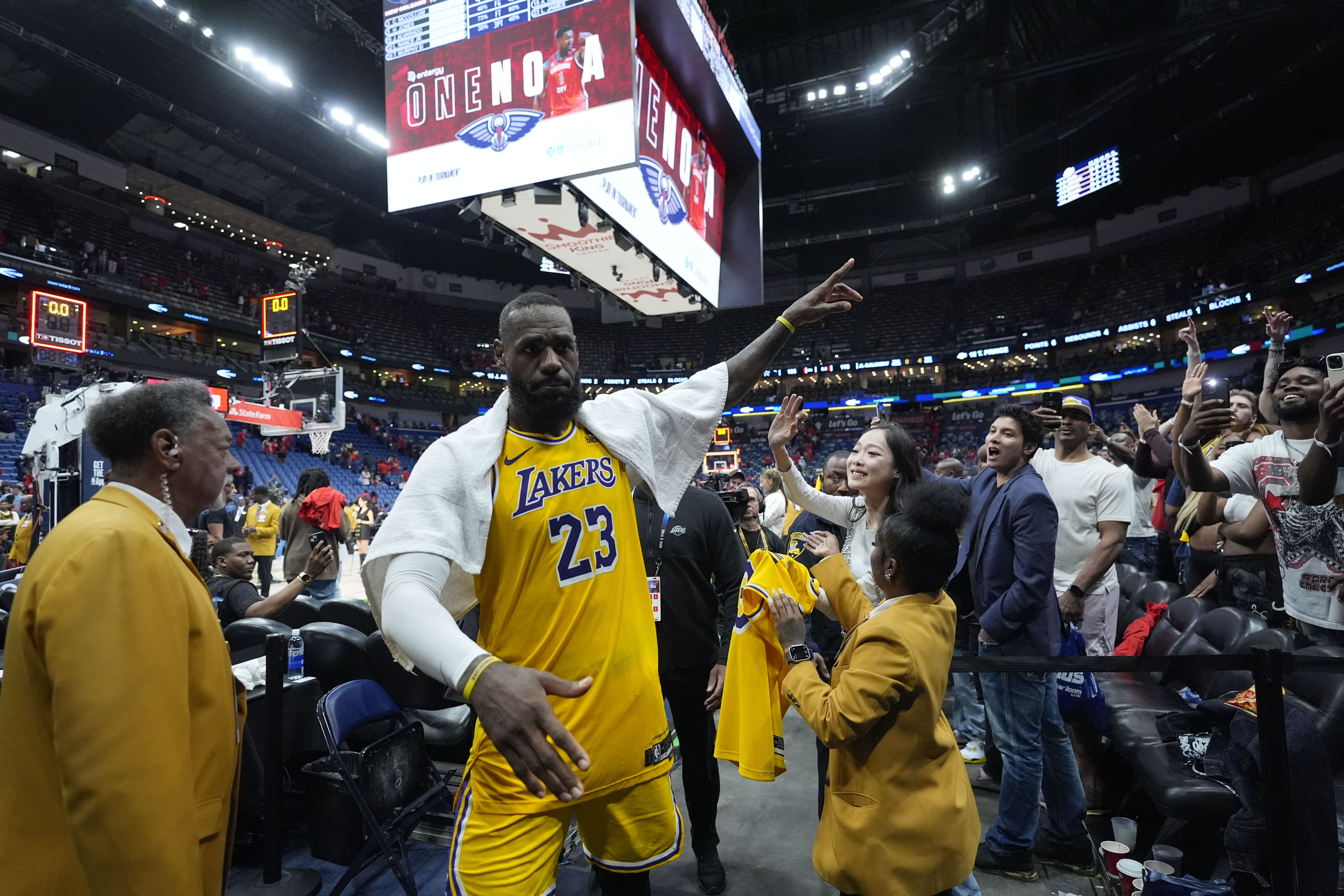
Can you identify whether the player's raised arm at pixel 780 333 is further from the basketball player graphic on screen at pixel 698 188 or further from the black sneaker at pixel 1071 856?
the basketball player graphic on screen at pixel 698 188

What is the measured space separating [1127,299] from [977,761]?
30443 millimetres

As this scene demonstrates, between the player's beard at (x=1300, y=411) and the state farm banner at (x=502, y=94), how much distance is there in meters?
4.25

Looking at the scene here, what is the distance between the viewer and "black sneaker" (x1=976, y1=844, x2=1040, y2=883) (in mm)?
2799

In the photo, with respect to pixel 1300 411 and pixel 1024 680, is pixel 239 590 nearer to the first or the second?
pixel 1024 680

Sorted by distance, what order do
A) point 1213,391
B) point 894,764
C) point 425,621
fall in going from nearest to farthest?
point 425,621 < point 894,764 < point 1213,391

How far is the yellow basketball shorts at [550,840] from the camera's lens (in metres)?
1.53

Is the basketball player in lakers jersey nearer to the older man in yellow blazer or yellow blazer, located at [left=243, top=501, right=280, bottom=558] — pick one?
the older man in yellow blazer

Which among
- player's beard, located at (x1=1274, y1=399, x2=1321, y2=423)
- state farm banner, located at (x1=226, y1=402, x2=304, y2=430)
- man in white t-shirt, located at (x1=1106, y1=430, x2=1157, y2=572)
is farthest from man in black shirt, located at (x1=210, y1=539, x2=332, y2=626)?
state farm banner, located at (x1=226, y1=402, x2=304, y2=430)

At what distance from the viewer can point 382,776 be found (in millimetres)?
2900

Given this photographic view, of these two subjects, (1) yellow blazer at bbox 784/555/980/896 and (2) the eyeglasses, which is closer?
(1) yellow blazer at bbox 784/555/980/896

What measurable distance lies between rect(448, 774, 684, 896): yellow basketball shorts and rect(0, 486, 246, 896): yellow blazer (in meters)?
0.53

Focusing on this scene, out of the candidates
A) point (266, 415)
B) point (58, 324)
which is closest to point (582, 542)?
point (266, 415)

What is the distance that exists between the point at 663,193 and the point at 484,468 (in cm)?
568

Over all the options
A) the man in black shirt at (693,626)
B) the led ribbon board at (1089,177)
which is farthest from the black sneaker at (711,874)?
the led ribbon board at (1089,177)
